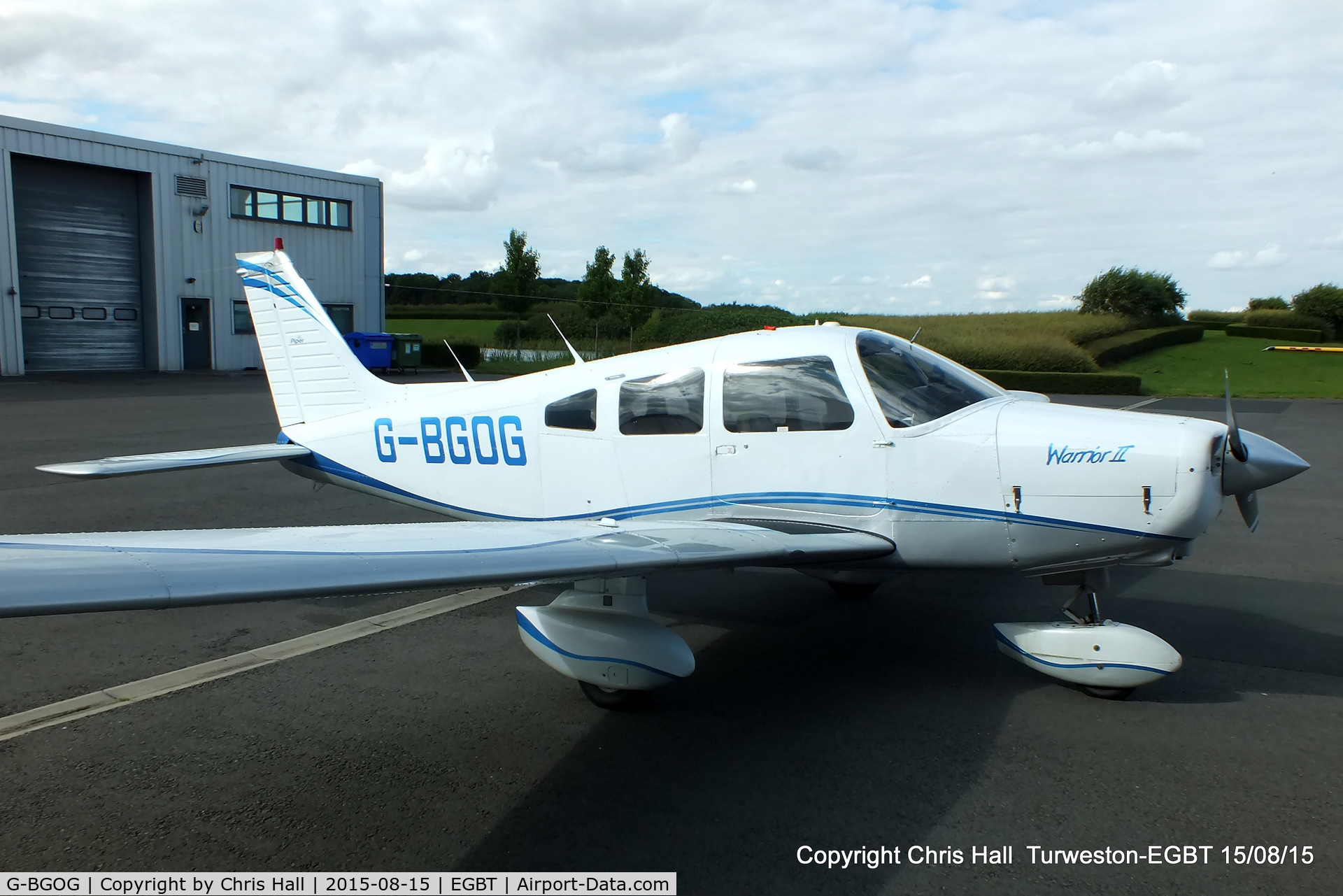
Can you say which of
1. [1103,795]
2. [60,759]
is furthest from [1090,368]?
[60,759]

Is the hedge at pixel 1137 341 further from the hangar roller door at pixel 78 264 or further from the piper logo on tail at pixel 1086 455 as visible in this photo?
the hangar roller door at pixel 78 264

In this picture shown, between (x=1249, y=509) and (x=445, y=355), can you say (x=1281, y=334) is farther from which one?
(x=1249, y=509)

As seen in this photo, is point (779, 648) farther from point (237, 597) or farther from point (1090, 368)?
point (1090, 368)

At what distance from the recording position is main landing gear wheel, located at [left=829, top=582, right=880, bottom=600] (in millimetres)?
6434

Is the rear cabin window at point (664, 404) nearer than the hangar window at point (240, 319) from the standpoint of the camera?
Yes

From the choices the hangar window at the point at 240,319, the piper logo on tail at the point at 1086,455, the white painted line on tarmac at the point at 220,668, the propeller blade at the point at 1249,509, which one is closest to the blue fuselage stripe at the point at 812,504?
the piper logo on tail at the point at 1086,455

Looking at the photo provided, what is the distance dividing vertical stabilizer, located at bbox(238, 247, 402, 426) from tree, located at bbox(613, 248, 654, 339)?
36.2 metres

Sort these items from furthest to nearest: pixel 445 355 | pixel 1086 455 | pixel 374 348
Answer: pixel 445 355 < pixel 374 348 < pixel 1086 455

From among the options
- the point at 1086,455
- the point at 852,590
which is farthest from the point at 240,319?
the point at 1086,455

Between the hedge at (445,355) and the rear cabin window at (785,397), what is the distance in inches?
1261

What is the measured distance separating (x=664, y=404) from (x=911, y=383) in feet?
4.76

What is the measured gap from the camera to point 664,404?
17.4ft

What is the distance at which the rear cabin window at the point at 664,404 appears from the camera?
522 cm

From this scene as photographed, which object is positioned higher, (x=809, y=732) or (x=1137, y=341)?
(x=1137, y=341)
